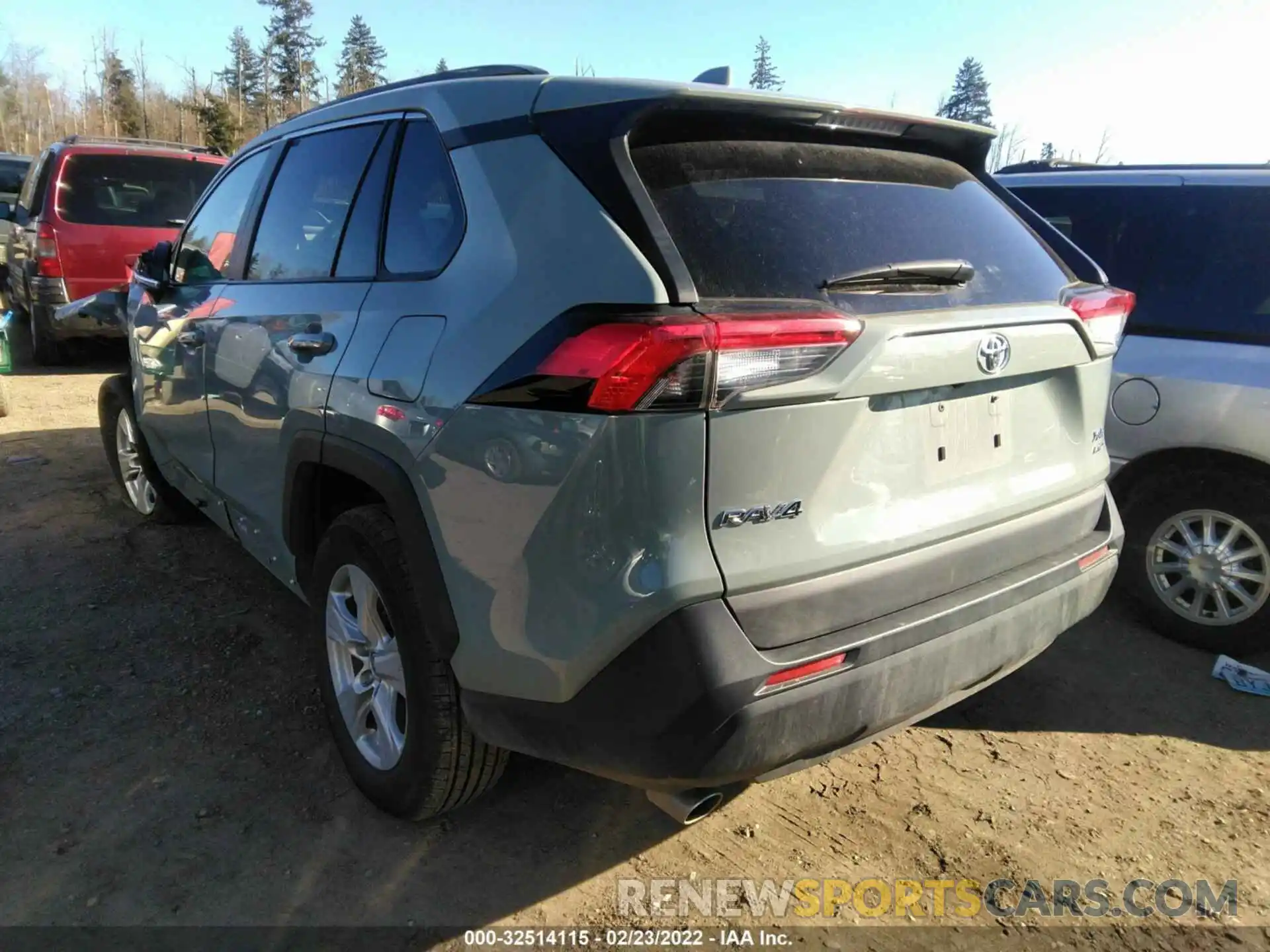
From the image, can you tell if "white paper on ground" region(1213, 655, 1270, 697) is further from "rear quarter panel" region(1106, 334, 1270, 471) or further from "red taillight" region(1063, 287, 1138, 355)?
"red taillight" region(1063, 287, 1138, 355)

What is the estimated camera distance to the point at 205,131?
30.8 metres

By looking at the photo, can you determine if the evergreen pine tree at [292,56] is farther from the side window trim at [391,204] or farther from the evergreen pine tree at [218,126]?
the side window trim at [391,204]

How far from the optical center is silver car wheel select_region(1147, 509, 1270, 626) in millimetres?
3555

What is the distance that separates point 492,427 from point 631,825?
1339 millimetres

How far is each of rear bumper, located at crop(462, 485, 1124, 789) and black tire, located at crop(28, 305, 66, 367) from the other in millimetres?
8703

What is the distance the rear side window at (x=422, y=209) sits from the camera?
2213 millimetres

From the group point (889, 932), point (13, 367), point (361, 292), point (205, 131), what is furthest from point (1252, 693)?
point (205, 131)

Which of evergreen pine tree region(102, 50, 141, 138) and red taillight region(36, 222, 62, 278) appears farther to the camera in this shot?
evergreen pine tree region(102, 50, 141, 138)

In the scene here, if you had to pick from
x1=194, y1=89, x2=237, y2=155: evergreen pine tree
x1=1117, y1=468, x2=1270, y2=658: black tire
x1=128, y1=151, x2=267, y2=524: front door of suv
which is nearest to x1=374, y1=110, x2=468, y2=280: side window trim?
x1=128, y1=151, x2=267, y2=524: front door of suv

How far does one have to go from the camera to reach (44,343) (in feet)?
29.7

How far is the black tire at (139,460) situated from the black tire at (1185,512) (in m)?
4.34

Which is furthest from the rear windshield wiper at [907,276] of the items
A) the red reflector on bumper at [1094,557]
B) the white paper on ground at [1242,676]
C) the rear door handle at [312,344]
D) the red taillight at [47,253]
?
the red taillight at [47,253]

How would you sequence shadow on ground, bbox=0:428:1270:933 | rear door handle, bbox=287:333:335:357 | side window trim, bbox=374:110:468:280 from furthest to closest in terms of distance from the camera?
1. rear door handle, bbox=287:333:335:357
2. shadow on ground, bbox=0:428:1270:933
3. side window trim, bbox=374:110:468:280

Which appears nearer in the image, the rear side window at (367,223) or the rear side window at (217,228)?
the rear side window at (367,223)
